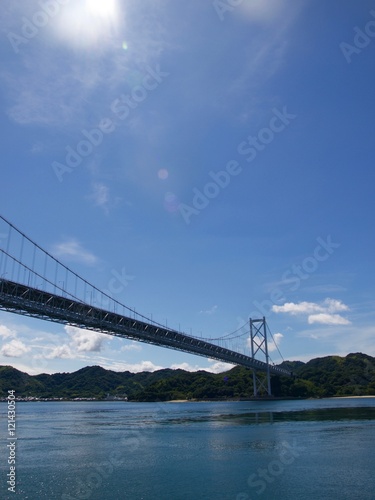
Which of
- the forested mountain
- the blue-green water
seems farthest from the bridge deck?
the forested mountain

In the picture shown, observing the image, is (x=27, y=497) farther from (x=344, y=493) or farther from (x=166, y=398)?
(x=166, y=398)

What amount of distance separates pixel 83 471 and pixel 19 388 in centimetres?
17743

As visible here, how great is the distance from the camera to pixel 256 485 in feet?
47.1

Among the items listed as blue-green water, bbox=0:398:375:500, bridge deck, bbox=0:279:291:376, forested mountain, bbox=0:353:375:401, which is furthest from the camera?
forested mountain, bbox=0:353:375:401

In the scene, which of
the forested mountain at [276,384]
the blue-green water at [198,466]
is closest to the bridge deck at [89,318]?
the blue-green water at [198,466]

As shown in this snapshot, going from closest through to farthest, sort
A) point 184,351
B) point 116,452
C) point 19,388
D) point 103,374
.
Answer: point 116,452 → point 184,351 → point 19,388 → point 103,374

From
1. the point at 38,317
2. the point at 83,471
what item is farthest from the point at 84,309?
the point at 83,471

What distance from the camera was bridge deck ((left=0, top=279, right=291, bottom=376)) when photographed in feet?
114

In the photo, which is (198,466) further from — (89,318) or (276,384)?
(276,384)

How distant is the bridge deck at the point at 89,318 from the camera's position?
3478cm

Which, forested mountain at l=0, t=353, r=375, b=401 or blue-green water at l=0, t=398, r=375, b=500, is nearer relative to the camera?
blue-green water at l=0, t=398, r=375, b=500

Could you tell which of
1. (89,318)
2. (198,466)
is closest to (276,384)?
(89,318)

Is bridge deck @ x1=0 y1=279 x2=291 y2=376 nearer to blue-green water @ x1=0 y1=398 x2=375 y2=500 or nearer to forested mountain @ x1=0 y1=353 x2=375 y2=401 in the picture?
blue-green water @ x1=0 y1=398 x2=375 y2=500

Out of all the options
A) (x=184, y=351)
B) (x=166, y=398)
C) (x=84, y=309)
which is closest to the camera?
(x=84, y=309)
